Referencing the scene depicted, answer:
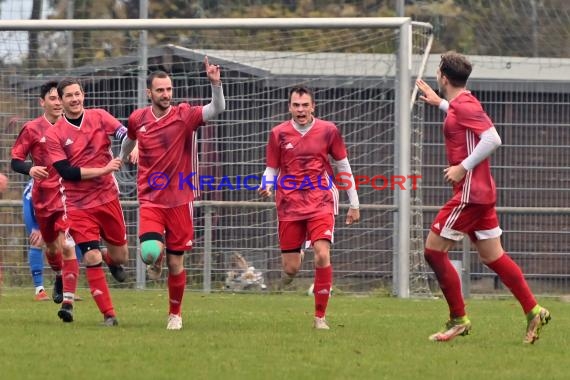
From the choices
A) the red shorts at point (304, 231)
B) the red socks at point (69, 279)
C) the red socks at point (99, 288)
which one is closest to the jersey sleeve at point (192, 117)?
the red shorts at point (304, 231)

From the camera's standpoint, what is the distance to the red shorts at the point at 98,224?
12.0 metres

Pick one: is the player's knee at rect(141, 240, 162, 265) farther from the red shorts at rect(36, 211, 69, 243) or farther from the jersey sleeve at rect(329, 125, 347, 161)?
the red shorts at rect(36, 211, 69, 243)

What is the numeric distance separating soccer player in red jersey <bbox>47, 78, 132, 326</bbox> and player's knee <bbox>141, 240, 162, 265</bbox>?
0.76m

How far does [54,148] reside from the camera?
39.7 feet

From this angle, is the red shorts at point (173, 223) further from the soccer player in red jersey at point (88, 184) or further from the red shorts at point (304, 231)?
the red shorts at point (304, 231)

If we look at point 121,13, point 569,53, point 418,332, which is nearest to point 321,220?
point 418,332

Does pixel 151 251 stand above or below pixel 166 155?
below

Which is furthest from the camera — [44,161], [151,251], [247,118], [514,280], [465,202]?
[247,118]

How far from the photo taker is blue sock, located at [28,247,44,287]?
52.9 ft

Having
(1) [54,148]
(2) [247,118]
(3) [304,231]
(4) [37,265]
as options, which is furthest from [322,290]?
(2) [247,118]

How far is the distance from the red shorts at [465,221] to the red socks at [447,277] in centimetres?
19

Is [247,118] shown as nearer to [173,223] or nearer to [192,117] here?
[192,117]

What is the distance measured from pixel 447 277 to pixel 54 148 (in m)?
3.64

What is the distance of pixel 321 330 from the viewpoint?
11.7 meters
